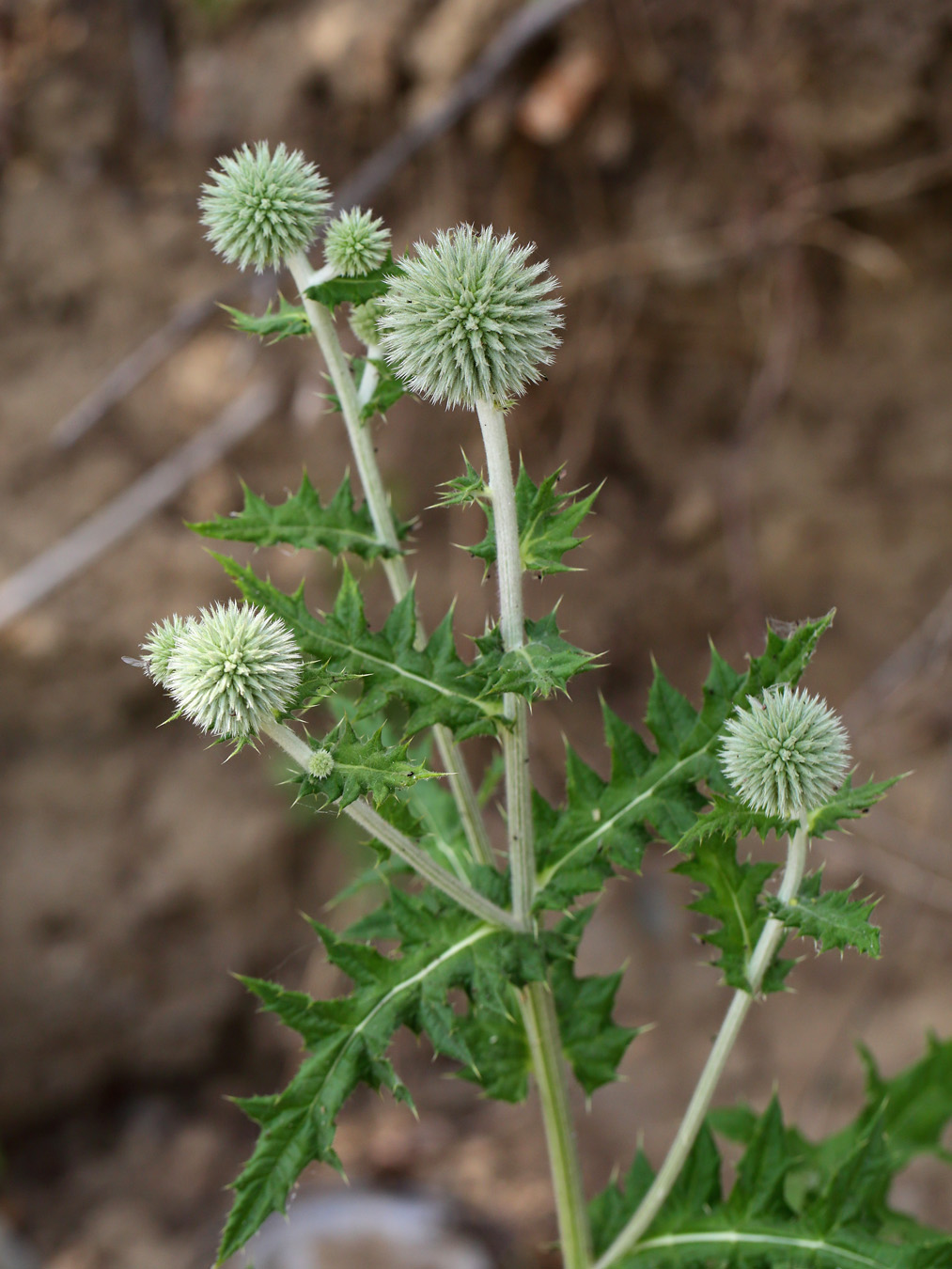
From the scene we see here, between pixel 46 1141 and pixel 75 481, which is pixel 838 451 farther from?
pixel 46 1141

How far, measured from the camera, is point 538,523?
2.00 m

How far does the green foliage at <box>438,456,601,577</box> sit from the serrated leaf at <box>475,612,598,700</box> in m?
0.12

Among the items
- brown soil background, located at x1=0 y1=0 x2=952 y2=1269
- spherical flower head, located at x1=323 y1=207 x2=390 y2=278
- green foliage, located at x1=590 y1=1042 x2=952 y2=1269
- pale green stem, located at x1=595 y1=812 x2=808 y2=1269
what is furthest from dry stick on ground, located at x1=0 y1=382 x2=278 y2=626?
pale green stem, located at x1=595 y1=812 x2=808 y2=1269

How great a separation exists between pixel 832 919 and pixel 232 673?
1.16m

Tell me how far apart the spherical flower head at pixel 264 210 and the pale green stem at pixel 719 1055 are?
1.51m

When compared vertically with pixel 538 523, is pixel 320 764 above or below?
below

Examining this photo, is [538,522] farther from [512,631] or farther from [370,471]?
[370,471]

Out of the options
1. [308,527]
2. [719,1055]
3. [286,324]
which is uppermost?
[286,324]

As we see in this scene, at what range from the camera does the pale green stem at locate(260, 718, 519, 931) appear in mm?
1874

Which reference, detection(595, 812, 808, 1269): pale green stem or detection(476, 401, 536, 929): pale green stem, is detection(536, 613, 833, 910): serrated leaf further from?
detection(595, 812, 808, 1269): pale green stem

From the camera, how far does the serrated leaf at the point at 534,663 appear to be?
174cm

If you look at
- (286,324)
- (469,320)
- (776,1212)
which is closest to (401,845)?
(469,320)

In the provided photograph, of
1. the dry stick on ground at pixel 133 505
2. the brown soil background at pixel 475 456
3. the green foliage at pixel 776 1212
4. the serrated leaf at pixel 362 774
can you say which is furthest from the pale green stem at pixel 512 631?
the dry stick on ground at pixel 133 505

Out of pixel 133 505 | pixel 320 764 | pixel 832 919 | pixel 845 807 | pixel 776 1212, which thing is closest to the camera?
pixel 320 764
